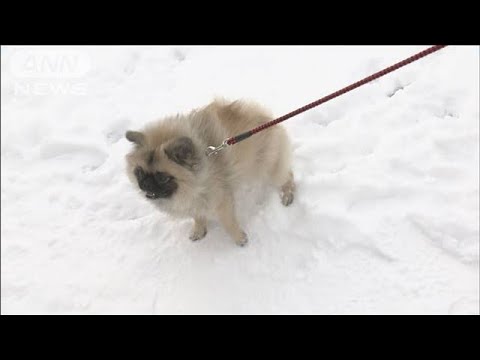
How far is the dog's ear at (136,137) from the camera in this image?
7.93 feet

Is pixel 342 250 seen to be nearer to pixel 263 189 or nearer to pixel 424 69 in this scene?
pixel 263 189

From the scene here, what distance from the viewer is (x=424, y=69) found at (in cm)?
379

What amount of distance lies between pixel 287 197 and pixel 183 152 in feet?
3.90

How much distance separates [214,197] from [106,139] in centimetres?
182

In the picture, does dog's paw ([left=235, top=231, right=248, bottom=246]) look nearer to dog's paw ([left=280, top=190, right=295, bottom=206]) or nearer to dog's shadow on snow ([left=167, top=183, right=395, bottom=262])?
dog's shadow on snow ([left=167, top=183, right=395, bottom=262])

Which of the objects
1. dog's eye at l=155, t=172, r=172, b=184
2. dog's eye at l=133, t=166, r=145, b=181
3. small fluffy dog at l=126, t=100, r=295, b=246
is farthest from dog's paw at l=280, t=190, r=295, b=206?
dog's eye at l=133, t=166, r=145, b=181

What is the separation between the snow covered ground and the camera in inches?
105

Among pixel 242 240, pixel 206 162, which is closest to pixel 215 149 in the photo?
pixel 206 162

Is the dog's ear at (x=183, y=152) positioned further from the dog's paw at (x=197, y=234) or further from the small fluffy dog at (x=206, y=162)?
the dog's paw at (x=197, y=234)

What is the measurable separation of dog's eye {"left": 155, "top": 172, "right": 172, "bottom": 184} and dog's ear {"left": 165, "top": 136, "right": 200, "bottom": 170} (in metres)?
0.12

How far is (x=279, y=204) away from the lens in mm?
3148

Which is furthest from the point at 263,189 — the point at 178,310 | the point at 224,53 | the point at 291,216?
the point at 224,53

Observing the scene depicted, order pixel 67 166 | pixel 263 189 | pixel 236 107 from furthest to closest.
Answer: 1. pixel 67 166
2. pixel 263 189
3. pixel 236 107

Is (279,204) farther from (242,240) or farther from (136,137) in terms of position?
(136,137)
